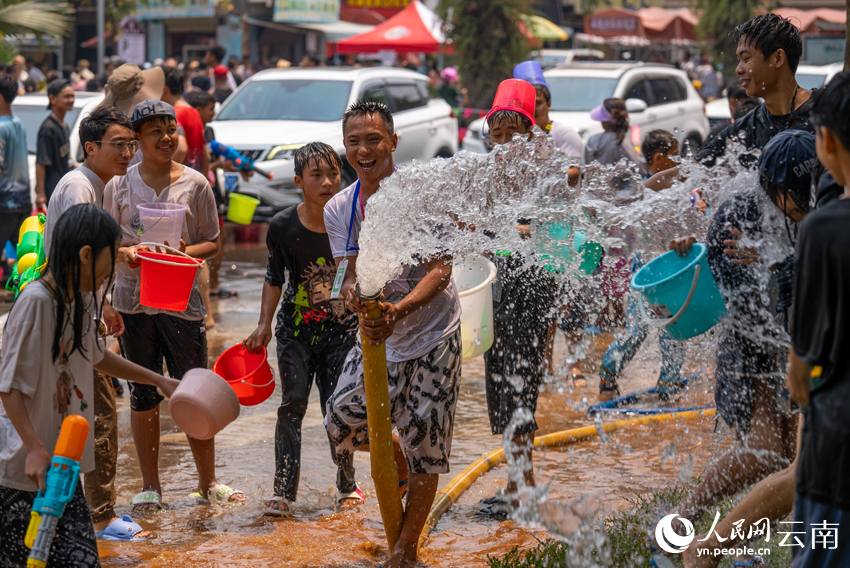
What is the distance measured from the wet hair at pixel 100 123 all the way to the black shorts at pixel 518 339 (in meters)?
1.96

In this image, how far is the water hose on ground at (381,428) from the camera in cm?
376

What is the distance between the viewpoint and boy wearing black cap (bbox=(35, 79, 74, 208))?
9.18m

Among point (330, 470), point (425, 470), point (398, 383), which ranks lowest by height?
point (330, 470)

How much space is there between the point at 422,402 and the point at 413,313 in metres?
0.38

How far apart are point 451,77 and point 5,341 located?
1766 centimetres

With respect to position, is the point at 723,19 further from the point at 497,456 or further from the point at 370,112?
the point at 370,112

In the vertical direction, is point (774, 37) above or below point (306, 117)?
above

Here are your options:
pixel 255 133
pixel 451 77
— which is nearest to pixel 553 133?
pixel 255 133

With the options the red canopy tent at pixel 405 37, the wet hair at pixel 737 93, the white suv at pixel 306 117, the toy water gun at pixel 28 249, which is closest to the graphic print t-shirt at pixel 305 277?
the toy water gun at pixel 28 249

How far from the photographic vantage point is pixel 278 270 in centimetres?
484

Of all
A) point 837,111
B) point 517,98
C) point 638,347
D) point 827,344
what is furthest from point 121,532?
point 638,347

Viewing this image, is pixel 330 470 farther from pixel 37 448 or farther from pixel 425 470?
pixel 37 448

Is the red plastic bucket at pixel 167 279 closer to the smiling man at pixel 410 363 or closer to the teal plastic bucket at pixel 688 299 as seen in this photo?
the smiling man at pixel 410 363

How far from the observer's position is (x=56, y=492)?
9.48 feet
